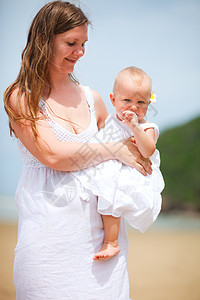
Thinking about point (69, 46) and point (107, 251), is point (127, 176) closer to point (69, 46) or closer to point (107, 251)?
point (107, 251)

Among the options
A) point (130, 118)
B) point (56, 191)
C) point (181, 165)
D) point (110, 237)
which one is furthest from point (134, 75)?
point (181, 165)

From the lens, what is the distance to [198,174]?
876 cm

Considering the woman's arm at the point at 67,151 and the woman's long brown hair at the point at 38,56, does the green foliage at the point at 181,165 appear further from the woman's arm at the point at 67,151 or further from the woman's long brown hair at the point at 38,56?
the woman's long brown hair at the point at 38,56

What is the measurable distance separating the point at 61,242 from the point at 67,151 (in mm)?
433

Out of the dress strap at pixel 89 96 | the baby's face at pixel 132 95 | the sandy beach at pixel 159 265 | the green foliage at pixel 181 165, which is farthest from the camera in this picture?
the green foliage at pixel 181 165

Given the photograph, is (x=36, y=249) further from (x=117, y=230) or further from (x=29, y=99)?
(x=29, y=99)

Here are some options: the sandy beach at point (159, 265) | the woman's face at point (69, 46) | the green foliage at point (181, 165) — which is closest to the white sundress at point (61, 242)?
the woman's face at point (69, 46)

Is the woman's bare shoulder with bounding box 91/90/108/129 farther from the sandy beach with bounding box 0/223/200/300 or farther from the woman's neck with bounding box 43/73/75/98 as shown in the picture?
the sandy beach with bounding box 0/223/200/300

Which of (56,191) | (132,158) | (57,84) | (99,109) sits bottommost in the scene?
(56,191)

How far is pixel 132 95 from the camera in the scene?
184 cm

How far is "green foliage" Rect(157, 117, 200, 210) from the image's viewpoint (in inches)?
338

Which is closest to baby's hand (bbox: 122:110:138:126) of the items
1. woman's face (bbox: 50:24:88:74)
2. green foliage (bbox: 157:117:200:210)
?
woman's face (bbox: 50:24:88:74)

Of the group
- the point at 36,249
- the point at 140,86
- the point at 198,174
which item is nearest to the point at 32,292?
the point at 36,249

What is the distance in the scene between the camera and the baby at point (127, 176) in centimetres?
174
